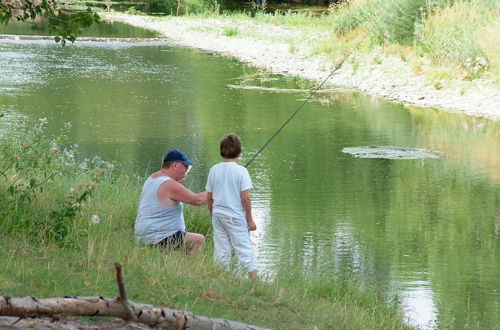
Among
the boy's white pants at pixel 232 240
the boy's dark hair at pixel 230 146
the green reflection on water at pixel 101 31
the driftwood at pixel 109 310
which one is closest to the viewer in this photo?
the driftwood at pixel 109 310

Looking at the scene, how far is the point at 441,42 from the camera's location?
25172mm

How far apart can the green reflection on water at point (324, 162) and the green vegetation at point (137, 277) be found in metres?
1.25

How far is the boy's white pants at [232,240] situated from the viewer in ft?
24.6

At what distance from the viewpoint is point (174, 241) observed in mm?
7750

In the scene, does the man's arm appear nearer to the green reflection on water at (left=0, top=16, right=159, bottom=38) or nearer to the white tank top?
the white tank top

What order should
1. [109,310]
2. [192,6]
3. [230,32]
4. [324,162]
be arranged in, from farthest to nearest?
1. [192,6]
2. [230,32]
3. [324,162]
4. [109,310]

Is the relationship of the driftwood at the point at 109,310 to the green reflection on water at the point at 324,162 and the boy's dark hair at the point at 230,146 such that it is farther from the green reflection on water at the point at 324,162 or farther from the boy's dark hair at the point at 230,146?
the green reflection on water at the point at 324,162

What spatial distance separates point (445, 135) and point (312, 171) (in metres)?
4.71

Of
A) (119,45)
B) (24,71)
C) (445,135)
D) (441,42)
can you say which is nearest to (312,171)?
(445,135)

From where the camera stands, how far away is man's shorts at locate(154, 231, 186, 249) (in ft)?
25.2

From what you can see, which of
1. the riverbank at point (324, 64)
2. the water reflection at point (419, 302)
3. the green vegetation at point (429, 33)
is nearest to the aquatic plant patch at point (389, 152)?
the riverbank at point (324, 64)

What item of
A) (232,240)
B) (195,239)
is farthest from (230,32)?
(232,240)

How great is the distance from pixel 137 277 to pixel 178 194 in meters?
1.74

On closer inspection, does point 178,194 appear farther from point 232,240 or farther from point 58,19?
point 58,19
